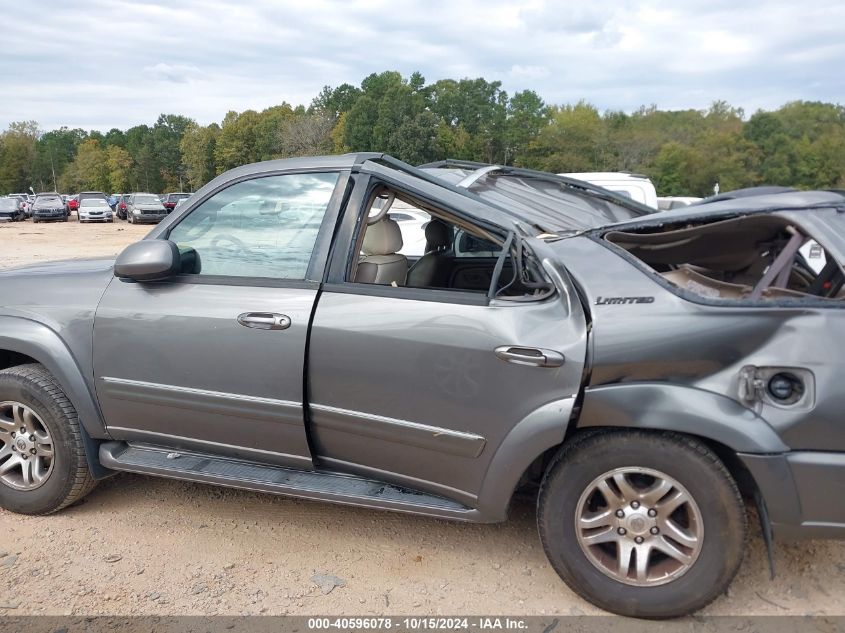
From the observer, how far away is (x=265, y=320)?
2818mm

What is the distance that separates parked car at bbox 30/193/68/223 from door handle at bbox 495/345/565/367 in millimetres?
38945

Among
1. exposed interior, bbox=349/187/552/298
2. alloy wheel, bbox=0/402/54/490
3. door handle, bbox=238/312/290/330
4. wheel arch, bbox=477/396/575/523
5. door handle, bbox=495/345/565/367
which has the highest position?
exposed interior, bbox=349/187/552/298

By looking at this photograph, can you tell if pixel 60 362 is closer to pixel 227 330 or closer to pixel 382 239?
pixel 227 330

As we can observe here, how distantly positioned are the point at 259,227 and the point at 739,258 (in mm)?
2279

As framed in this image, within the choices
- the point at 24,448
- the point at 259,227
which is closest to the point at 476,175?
the point at 259,227

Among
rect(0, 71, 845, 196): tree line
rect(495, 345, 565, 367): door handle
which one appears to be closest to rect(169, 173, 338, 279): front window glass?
rect(495, 345, 565, 367): door handle

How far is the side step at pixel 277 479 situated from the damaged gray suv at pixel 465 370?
1cm

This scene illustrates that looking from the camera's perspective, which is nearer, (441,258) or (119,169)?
(441,258)

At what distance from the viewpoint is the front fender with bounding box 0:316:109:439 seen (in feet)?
10.4

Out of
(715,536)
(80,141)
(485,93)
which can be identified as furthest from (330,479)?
(80,141)

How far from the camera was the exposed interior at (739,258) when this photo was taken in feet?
8.21

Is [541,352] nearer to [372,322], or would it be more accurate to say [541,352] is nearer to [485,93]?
[372,322]

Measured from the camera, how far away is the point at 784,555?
9.61ft

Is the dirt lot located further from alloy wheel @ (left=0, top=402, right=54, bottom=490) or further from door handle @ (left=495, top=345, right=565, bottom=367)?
door handle @ (left=495, top=345, right=565, bottom=367)
